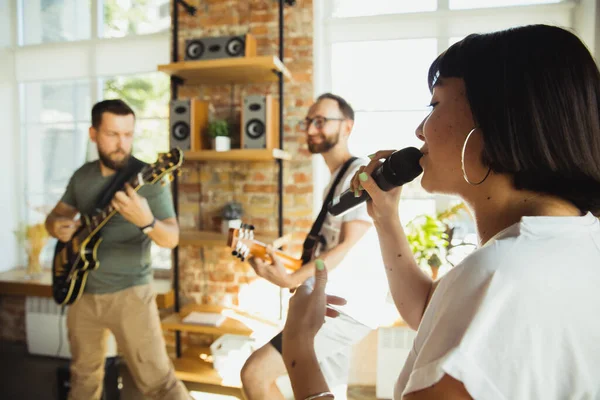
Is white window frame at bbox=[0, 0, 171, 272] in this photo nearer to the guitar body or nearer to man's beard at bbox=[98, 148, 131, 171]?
man's beard at bbox=[98, 148, 131, 171]

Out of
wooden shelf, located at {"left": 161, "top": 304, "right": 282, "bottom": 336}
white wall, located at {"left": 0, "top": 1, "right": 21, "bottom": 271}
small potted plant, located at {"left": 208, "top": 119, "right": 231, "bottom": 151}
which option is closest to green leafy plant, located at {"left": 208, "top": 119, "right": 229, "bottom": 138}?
small potted plant, located at {"left": 208, "top": 119, "right": 231, "bottom": 151}

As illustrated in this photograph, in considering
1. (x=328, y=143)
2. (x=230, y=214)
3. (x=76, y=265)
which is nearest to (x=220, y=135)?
(x=230, y=214)

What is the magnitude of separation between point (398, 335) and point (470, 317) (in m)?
2.26

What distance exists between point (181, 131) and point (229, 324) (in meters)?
1.29

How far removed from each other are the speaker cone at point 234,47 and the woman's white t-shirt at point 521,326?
238cm

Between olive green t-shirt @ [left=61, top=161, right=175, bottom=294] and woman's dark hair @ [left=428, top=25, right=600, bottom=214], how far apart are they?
1.89 metres

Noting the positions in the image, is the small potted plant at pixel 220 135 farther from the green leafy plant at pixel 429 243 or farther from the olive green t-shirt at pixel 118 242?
the green leafy plant at pixel 429 243

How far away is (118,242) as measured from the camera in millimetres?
2238

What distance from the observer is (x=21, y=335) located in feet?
12.1

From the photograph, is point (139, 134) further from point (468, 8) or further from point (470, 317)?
point (470, 317)

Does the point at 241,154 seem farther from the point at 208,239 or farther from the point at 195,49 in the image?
the point at 195,49

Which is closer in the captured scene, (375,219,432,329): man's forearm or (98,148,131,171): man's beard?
(375,219,432,329): man's forearm

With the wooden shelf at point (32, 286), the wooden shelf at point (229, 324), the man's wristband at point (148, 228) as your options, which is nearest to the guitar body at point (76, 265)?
A: the man's wristband at point (148, 228)

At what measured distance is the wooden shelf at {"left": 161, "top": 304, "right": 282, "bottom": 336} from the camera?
8.38 feet
